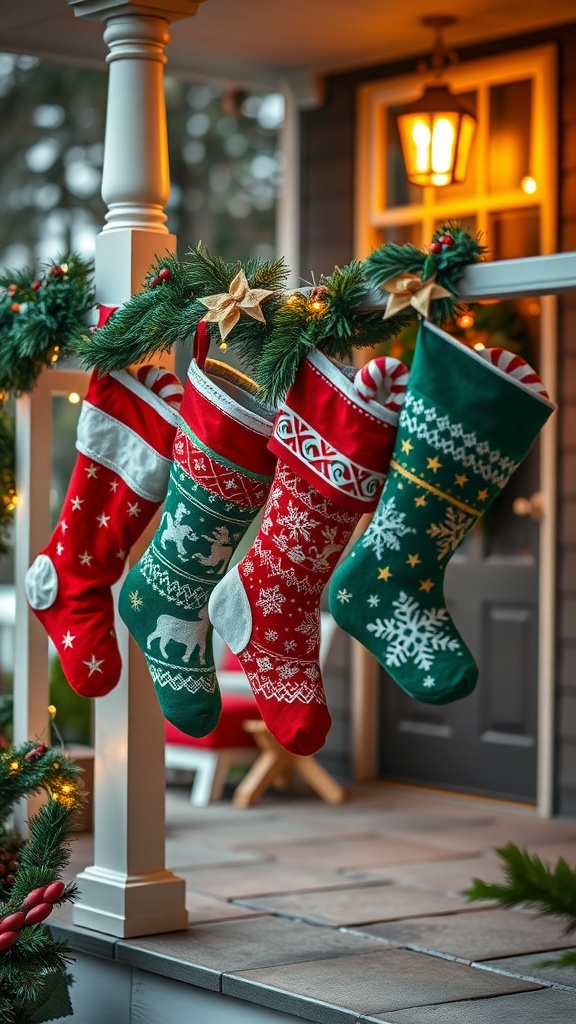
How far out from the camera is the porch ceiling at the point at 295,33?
4.73 metres

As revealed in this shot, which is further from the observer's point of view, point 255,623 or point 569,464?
point 569,464

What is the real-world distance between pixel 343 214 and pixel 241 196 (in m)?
6.69

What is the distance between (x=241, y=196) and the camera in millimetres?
12125

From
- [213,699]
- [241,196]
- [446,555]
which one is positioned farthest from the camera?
[241,196]

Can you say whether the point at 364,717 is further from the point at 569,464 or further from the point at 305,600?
the point at 305,600

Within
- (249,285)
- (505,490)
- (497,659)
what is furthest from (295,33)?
(249,285)

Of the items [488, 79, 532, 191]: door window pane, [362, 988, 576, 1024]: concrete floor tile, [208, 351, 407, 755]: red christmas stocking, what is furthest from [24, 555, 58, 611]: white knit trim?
[488, 79, 532, 191]: door window pane

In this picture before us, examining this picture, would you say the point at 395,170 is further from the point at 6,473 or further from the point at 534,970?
the point at 534,970

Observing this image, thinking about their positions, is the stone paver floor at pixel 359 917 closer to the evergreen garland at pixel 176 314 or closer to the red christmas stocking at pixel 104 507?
the red christmas stocking at pixel 104 507

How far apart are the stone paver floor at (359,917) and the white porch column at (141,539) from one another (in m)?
0.09

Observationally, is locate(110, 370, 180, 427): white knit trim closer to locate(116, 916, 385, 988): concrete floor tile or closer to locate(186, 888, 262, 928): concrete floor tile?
locate(116, 916, 385, 988): concrete floor tile

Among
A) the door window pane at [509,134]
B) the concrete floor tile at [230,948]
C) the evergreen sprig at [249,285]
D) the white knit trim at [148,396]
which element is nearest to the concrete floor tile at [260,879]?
the concrete floor tile at [230,948]

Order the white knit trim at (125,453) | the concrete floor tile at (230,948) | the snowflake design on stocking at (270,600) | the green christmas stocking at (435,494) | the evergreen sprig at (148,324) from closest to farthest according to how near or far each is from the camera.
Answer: the green christmas stocking at (435,494) < the snowflake design on stocking at (270,600) < the evergreen sprig at (148,324) < the white knit trim at (125,453) < the concrete floor tile at (230,948)

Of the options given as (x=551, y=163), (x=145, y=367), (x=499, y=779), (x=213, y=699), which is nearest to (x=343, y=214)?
(x=551, y=163)
